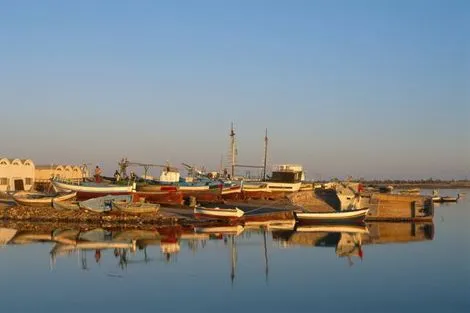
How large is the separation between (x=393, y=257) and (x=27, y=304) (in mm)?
16331

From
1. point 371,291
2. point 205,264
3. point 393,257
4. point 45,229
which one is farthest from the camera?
point 45,229

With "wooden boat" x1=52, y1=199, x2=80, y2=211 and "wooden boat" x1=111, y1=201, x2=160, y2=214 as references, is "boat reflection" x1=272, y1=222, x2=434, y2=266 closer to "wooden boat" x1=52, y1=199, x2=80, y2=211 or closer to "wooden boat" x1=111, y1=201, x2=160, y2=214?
"wooden boat" x1=111, y1=201, x2=160, y2=214

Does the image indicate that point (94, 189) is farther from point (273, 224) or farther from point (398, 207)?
point (398, 207)

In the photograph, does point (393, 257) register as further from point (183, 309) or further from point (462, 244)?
point (183, 309)

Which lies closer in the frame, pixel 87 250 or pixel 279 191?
pixel 87 250

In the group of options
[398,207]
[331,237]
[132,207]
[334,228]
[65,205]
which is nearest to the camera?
[331,237]

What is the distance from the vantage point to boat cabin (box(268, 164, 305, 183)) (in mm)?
67562

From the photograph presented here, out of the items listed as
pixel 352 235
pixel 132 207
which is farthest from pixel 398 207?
pixel 132 207

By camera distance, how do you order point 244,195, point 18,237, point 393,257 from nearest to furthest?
point 393,257
point 18,237
point 244,195

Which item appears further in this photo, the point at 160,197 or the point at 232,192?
the point at 232,192

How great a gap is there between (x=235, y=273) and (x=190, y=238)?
10063 millimetres

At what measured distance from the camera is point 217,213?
41.2 m

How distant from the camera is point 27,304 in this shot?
1717cm

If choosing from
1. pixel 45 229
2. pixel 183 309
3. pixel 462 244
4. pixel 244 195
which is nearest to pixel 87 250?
pixel 45 229
